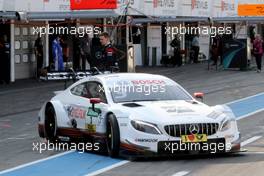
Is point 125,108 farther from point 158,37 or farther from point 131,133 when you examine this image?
point 158,37

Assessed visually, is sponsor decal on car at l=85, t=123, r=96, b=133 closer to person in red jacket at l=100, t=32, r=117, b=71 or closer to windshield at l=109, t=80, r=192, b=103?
windshield at l=109, t=80, r=192, b=103

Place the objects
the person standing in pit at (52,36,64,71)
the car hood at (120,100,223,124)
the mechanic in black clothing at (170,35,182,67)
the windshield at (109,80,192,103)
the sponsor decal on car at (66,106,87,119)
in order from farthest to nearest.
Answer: the mechanic in black clothing at (170,35,182,67) → the person standing in pit at (52,36,64,71) → the sponsor decal on car at (66,106,87,119) → the windshield at (109,80,192,103) → the car hood at (120,100,223,124)

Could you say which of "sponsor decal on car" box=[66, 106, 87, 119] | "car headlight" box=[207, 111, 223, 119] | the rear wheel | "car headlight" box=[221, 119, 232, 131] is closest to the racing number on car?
"sponsor decal on car" box=[66, 106, 87, 119]

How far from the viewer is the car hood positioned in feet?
36.5

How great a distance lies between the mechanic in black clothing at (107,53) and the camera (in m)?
21.4

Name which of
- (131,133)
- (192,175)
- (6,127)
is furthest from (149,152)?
(6,127)

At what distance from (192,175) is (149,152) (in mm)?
1232

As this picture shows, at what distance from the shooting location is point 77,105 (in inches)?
502

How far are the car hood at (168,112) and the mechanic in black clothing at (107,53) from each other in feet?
31.4

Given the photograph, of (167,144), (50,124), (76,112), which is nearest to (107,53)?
(50,124)

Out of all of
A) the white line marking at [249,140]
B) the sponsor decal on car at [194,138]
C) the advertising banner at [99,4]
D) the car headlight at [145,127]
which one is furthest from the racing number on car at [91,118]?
the advertising banner at [99,4]

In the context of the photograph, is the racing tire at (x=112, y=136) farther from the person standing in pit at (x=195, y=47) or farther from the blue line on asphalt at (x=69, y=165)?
the person standing in pit at (x=195, y=47)

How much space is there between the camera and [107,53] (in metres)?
21.6

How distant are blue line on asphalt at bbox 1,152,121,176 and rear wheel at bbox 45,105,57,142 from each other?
1321mm
